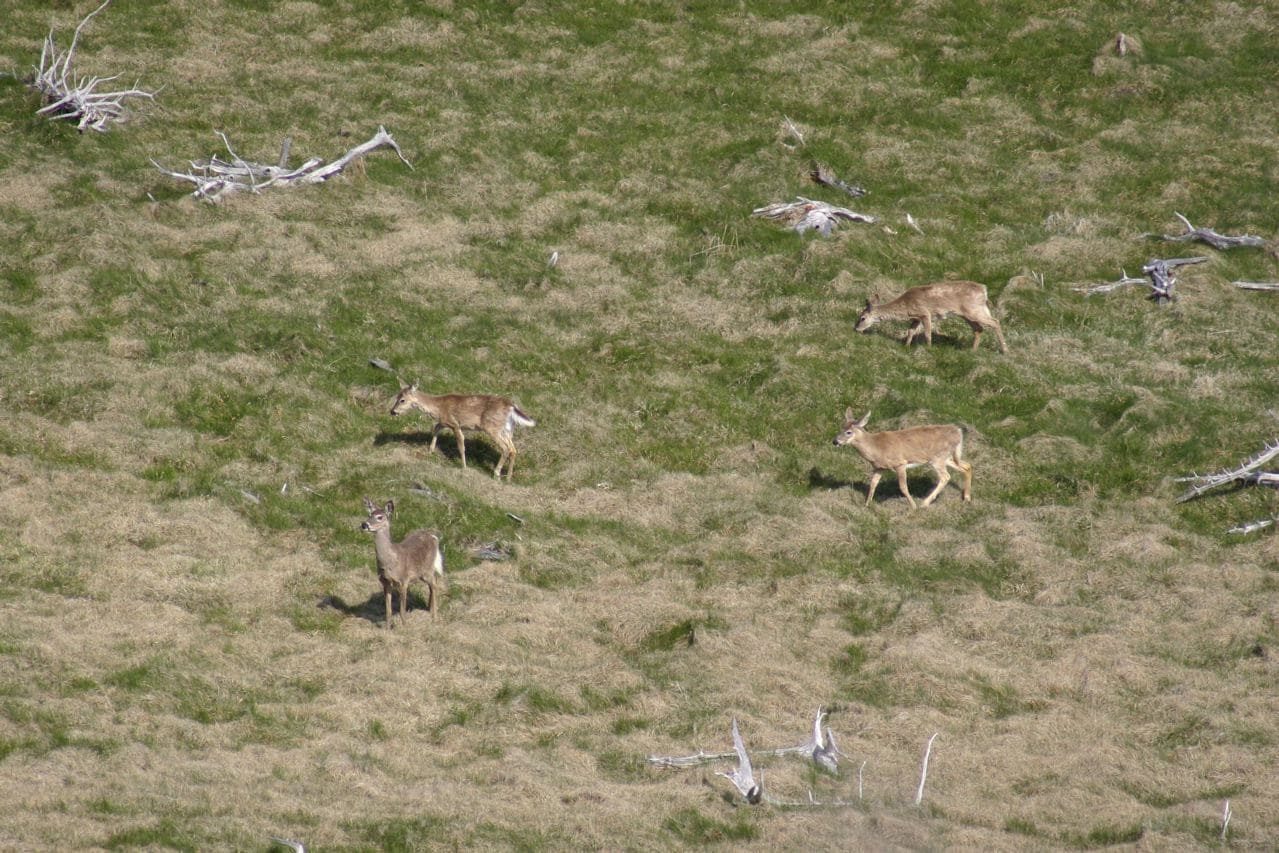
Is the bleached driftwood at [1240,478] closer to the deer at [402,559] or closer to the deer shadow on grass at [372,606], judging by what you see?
the deer at [402,559]

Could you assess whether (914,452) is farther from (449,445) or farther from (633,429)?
(449,445)

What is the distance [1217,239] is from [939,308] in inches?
344


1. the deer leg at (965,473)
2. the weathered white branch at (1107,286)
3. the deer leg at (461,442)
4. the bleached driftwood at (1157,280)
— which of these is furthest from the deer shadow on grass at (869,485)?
the bleached driftwood at (1157,280)

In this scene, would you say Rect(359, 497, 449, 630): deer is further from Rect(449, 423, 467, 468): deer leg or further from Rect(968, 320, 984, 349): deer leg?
Rect(968, 320, 984, 349): deer leg

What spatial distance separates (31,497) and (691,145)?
802 inches

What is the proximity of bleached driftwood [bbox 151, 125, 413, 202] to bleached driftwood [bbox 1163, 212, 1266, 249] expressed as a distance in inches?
809

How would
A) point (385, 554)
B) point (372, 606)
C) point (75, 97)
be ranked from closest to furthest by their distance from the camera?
point (385, 554)
point (372, 606)
point (75, 97)

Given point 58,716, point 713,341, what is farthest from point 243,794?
point 713,341

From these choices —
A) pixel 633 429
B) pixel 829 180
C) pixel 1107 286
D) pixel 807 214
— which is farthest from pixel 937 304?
pixel 633 429

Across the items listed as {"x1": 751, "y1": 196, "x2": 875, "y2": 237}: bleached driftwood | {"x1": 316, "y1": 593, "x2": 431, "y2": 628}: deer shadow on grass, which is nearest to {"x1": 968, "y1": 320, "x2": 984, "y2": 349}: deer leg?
{"x1": 751, "y1": 196, "x2": 875, "y2": 237}: bleached driftwood

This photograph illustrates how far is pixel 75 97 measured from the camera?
3145 centimetres

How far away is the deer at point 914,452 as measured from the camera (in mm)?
22922

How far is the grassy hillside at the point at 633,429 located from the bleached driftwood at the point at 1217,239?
28cm

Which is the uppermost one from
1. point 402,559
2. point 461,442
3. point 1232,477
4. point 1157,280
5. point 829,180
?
point 829,180
